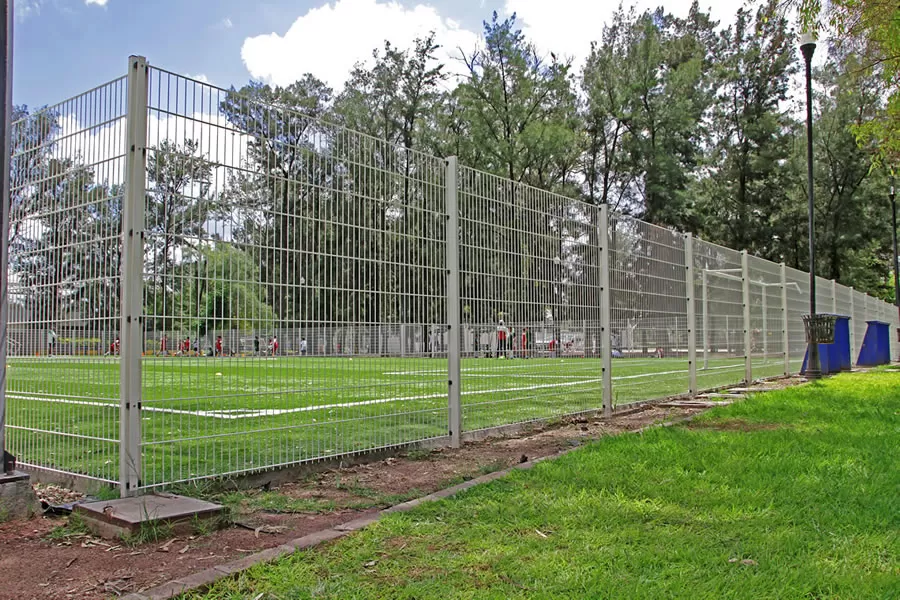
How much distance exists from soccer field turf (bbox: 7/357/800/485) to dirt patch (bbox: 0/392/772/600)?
0.28 metres

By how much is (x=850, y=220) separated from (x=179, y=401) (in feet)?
129

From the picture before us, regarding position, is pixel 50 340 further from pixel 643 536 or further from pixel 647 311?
pixel 647 311

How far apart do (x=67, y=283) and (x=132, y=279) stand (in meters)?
0.93

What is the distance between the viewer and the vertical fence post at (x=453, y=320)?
20.6 feet

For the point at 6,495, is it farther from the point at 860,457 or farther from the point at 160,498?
the point at 860,457

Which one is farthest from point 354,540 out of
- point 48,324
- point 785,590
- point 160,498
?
point 48,324

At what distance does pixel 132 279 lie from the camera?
390 centimetres

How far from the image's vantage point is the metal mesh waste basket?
13.5 metres

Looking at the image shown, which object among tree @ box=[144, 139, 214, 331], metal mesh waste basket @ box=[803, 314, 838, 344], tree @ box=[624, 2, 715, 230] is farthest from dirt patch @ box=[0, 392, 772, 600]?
tree @ box=[624, 2, 715, 230]

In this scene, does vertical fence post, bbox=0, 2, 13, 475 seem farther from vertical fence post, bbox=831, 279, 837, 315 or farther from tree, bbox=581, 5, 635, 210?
tree, bbox=581, 5, 635, 210

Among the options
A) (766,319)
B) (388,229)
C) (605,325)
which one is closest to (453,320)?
(388,229)

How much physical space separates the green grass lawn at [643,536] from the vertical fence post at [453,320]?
126cm

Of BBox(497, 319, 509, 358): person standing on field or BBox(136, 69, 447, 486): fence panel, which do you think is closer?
BBox(136, 69, 447, 486): fence panel

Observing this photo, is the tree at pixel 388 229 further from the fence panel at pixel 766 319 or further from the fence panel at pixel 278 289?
the fence panel at pixel 766 319
